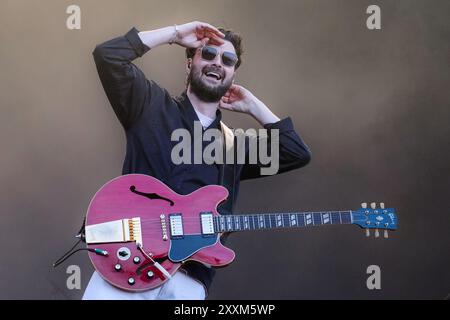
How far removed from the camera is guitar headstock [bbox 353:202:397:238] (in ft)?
13.6

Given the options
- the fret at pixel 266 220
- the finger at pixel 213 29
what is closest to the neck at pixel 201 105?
the finger at pixel 213 29

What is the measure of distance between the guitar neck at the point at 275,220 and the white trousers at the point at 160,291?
13.1 inches

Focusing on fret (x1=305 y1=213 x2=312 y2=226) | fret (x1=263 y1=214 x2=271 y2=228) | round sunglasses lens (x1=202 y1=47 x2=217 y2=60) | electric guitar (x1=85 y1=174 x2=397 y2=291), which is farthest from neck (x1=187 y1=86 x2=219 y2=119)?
fret (x1=305 y1=213 x2=312 y2=226)

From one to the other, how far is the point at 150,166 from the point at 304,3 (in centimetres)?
142

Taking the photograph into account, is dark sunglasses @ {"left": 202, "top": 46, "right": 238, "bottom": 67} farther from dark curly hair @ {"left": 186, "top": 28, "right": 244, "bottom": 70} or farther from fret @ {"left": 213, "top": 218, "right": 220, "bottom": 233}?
fret @ {"left": 213, "top": 218, "right": 220, "bottom": 233}

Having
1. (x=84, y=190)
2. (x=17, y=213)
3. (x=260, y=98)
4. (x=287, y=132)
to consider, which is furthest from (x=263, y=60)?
(x=17, y=213)

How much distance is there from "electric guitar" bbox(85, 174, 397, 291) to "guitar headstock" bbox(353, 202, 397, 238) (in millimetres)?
776

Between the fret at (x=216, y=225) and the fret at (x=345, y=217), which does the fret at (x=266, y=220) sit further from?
the fret at (x=345, y=217)

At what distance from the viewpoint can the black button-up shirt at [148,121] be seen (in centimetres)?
378

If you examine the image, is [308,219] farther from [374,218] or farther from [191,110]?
[191,110]

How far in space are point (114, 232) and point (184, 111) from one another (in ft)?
2.79

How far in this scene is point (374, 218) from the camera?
416 centimetres
